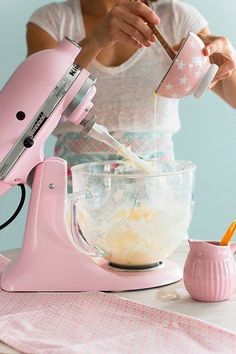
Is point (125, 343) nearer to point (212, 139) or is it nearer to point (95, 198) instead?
point (95, 198)

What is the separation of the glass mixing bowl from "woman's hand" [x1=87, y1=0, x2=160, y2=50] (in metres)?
0.31

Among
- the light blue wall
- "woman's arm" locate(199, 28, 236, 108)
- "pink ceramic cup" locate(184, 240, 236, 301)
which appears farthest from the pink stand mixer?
the light blue wall

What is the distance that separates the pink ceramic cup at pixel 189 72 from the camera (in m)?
1.23

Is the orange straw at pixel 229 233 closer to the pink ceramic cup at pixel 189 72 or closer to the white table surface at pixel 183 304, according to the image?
the white table surface at pixel 183 304

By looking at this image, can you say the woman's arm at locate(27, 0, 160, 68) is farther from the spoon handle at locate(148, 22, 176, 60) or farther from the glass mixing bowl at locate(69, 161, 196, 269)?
the glass mixing bowl at locate(69, 161, 196, 269)

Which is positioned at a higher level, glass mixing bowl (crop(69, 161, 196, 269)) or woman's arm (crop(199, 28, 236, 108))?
woman's arm (crop(199, 28, 236, 108))

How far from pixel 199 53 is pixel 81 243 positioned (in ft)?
1.36

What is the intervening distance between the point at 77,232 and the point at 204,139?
1296 mm

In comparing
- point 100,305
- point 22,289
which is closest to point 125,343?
point 100,305

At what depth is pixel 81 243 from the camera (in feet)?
4.02

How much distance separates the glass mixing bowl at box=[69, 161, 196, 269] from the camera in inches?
46.5

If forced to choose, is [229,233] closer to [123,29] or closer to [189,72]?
[189,72]

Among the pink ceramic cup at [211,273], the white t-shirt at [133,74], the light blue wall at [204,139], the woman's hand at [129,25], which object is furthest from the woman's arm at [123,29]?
the light blue wall at [204,139]

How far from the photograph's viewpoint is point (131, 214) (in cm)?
119
